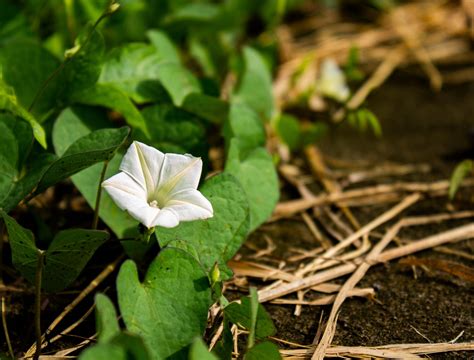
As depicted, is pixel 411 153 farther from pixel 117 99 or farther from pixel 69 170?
pixel 69 170

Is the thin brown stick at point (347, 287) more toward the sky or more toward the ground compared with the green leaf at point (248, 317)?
more toward the ground

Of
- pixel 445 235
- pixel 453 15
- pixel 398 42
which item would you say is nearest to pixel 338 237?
pixel 445 235

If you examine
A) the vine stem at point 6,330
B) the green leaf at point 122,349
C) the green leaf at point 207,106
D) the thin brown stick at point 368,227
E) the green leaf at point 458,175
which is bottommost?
the thin brown stick at point 368,227

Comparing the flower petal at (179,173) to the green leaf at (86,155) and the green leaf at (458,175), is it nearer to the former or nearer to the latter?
the green leaf at (86,155)

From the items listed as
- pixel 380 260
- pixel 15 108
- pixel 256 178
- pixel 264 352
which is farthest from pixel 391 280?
pixel 15 108

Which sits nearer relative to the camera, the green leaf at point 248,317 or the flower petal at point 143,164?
the green leaf at point 248,317

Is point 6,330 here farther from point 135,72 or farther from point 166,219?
point 135,72

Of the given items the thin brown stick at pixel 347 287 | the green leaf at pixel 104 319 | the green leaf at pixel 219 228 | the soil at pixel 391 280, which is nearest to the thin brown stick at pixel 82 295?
the soil at pixel 391 280

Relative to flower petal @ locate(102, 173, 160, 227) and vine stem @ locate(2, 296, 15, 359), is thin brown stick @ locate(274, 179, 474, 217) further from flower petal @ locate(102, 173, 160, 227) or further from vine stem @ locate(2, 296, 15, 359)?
vine stem @ locate(2, 296, 15, 359)
